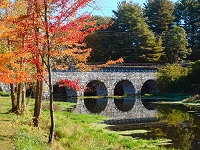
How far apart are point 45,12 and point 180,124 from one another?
10425mm

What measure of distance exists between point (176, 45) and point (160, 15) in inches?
344

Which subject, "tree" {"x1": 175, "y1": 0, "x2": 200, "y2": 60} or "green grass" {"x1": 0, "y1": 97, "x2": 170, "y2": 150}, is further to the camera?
"tree" {"x1": 175, "y1": 0, "x2": 200, "y2": 60}

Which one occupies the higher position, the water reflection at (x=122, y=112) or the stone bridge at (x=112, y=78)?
the stone bridge at (x=112, y=78)

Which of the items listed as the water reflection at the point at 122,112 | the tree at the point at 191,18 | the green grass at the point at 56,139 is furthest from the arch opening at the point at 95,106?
the tree at the point at 191,18

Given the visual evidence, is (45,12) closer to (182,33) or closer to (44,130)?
(44,130)

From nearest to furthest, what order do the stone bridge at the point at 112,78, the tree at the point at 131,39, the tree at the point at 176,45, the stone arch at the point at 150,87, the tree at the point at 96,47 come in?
1. the stone bridge at the point at 112,78
2. the stone arch at the point at 150,87
3. the tree at the point at 131,39
4. the tree at the point at 96,47
5. the tree at the point at 176,45

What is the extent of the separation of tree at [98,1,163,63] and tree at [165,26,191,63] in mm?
2001

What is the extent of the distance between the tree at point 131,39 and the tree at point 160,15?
5458 mm

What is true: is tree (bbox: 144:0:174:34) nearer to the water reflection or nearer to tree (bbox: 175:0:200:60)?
tree (bbox: 175:0:200:60)

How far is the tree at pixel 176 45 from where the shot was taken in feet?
174

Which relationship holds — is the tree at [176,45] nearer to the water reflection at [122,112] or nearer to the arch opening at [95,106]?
the arch opening at [95,106]

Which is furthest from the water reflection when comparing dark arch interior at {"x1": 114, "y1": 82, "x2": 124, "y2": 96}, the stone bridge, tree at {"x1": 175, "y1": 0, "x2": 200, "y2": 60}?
tree at {"x1": 175, "y1": 0, "x2": 200, "y2": 60}

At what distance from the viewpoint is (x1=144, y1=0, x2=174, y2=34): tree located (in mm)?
59156

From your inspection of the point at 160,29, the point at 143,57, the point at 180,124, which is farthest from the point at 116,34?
the point at 180,124
